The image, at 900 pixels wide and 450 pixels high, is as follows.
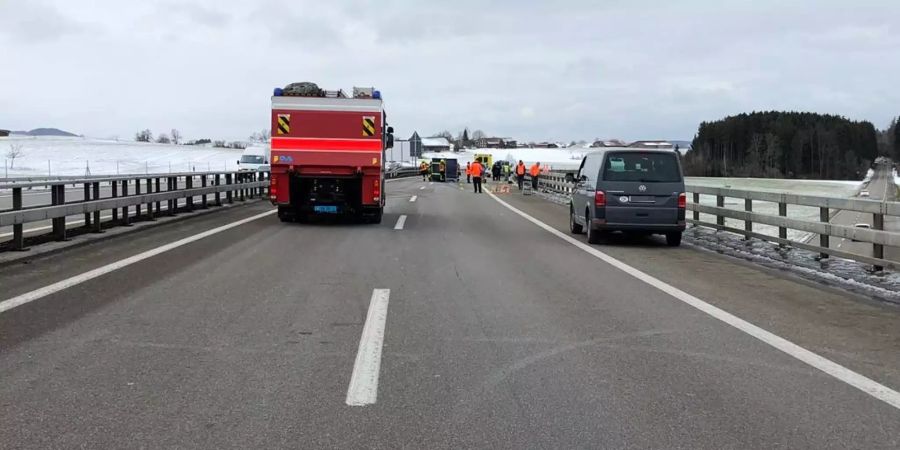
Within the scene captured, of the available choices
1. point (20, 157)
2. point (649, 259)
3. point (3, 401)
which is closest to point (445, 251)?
point (649, 259)

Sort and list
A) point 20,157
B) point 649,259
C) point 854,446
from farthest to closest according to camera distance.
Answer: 1. point 20,157
2. point 649,259
3. point 854,446

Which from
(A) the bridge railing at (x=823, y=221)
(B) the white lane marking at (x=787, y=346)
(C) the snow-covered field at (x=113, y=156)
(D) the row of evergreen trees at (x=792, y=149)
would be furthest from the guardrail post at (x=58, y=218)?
(D) the row of evergreen trees at (x=792, y=149)

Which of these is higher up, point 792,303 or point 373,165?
point 373,165

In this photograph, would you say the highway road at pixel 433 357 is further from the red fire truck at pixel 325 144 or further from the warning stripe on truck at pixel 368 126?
the warning stripe on truck at pixel 368 126

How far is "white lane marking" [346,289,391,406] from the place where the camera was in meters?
4.76

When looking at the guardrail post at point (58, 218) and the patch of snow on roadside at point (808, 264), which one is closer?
the patch of snow on roadside at point (808, 264)

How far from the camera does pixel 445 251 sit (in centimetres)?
1259

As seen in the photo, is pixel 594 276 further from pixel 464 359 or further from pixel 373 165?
pixel 373 165

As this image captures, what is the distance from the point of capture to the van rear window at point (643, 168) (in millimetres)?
13961

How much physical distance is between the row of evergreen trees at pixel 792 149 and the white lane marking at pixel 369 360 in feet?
397

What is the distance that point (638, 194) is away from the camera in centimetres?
1377

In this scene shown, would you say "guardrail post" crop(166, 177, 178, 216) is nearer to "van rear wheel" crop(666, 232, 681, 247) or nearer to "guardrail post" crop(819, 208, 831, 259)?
"van rear wheel" crop(666, 232, 681, 247)

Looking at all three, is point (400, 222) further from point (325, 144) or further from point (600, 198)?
point (600, 198)

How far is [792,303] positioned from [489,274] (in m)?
3.82
